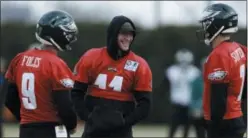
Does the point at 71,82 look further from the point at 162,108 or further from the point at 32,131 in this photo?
the point at 162,108

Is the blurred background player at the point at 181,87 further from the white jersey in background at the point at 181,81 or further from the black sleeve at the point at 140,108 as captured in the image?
the black sleeve at the point at 140,108

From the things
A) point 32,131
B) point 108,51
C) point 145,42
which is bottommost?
point 145,42

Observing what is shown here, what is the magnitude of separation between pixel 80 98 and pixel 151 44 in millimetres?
16441

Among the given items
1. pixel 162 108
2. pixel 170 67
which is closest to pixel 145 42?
pixel 162 108

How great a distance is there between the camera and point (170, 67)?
1731 centimetres

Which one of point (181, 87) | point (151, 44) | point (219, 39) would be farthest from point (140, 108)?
point (151, 44)

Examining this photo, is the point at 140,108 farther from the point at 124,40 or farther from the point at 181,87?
the point at 181,87

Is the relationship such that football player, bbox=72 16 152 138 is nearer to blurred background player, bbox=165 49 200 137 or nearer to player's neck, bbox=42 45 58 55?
player's neck, bbox=42 45 58 55

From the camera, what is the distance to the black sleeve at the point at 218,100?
8.14 meters

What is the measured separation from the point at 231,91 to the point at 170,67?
9.03 meters

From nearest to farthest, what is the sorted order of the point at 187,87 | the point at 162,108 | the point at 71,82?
the point at 71,82
the point at 187,87
the point at 162,108

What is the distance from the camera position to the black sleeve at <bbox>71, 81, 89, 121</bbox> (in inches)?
327

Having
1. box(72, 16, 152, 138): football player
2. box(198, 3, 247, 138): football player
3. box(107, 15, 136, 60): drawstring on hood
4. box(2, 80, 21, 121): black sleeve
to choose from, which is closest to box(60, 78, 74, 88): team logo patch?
box(72, 16, 152, 138): football player

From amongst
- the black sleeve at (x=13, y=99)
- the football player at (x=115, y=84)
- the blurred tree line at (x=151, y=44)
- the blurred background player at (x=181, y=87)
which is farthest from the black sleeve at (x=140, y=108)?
the blurred tree line at (x=151, y=44)
